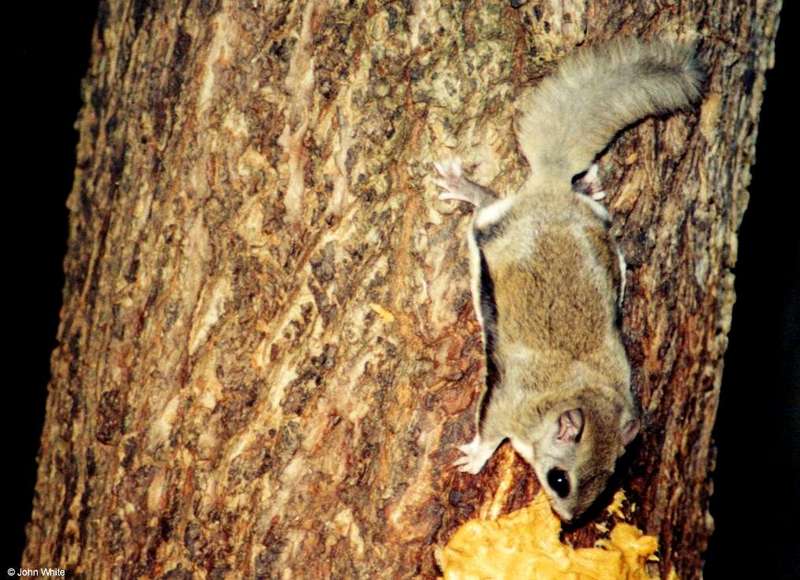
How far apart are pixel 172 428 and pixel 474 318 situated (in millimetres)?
1226

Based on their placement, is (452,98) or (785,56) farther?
(785,56)

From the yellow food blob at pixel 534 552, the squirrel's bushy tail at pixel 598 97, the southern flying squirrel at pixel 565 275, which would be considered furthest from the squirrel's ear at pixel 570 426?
the squirrel's bushy tail at pixel 598 97

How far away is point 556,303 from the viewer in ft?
8.63

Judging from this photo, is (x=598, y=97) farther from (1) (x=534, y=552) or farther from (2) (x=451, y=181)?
(1) (x=534, y=552)

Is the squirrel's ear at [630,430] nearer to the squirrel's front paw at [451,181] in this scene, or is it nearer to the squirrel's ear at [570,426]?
the squirrel's ear at [570,426]

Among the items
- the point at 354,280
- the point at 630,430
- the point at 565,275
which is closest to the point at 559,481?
the point at 630,430

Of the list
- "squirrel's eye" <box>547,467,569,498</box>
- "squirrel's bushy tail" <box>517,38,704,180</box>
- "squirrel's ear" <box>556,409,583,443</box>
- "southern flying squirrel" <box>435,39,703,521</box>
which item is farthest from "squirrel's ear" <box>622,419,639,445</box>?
"squirrel's bushy tail" <box>517,38,704,180</box>

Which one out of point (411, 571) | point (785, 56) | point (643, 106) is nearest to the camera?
point (411, 571)

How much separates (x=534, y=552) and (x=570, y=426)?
51cm

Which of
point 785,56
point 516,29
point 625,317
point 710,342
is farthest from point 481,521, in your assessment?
point 785,56

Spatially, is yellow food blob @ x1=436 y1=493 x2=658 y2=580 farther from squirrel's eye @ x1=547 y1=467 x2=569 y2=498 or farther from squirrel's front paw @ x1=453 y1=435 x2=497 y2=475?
squirrel's front paw @ x1=453 y1=435 x2=497 y2=475

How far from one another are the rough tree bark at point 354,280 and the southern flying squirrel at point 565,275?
8 cm

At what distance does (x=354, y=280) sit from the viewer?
2.50 meters

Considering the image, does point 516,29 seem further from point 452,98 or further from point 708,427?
point 708,427
